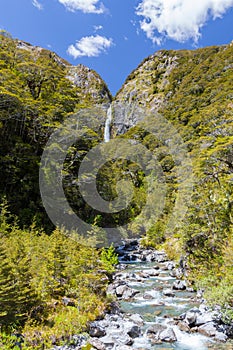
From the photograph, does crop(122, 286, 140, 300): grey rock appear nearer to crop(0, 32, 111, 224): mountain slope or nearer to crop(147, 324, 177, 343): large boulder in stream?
crop(147, 324, 177, 343): large boulder in stream

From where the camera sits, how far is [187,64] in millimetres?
89938

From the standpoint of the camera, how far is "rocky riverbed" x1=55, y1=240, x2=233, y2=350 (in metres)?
8.20

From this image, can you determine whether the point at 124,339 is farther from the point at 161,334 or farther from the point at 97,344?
the point at 161,334

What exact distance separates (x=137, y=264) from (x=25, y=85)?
2375cm

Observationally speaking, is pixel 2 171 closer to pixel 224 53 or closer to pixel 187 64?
pixel 224 53

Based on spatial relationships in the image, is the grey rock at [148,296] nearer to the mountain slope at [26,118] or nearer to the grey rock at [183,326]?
the grey rock at [183,326]

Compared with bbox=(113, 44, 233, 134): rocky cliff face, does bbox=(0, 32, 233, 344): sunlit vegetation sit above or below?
below

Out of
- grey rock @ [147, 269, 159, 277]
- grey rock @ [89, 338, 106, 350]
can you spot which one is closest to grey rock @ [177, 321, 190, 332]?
grey rock @ [89, 338, 106, 350]

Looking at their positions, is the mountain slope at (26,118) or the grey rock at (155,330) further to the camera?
the mountain slope at (26,118)

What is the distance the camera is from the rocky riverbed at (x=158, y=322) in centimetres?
820

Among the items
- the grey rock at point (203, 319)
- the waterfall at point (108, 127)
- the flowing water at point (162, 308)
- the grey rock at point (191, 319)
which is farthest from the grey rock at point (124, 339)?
the waterfall at point (108, 127)

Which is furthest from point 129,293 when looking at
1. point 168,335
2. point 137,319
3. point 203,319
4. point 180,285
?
point 168,335

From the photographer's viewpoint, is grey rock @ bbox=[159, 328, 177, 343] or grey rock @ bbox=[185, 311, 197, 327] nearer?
grey rock @ bbox=[159, 328, 177, 343]

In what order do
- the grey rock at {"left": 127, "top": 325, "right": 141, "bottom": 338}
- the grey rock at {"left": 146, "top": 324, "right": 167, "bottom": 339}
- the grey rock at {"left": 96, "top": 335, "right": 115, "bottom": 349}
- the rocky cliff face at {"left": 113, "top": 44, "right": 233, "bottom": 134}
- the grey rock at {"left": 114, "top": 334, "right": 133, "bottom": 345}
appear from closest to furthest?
the grey rock at {"left": 96, "top": 335, "right": 115, "bottom": 349}
the grey rock at {"left": 114, "top": 334, "right": 133, "bottom": 345}
the grey rock at {"left": 127, "top": 325, "right": 141, "bottom": 338}
the grey rock at {"left": 146, "top": 324, "right": 167, "bottom": 339}
the rocky cliff face at {"left": 113, "top": 44, "right": 233, "bottom": 134}
